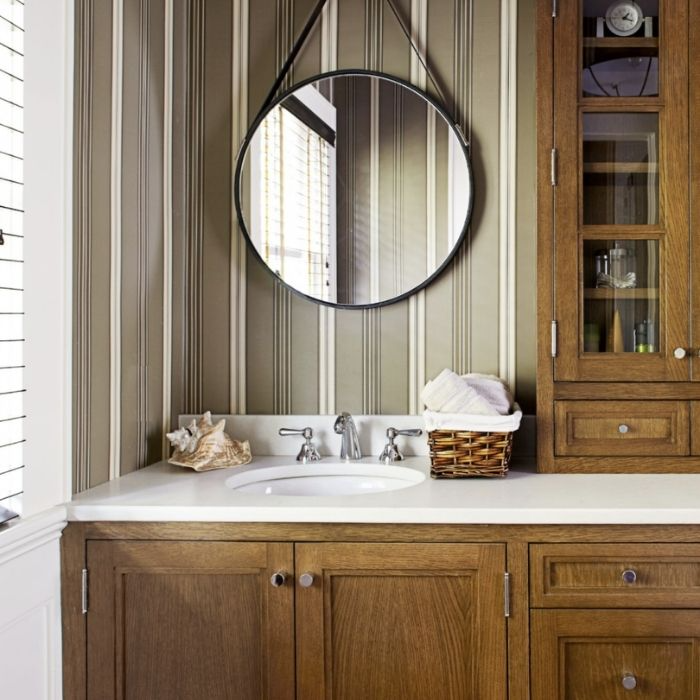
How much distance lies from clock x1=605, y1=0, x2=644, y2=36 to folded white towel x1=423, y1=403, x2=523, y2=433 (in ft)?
3.21

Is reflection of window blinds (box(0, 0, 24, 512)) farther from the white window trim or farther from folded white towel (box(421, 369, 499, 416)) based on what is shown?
folded white towel (box(421, 369, 499, 416))

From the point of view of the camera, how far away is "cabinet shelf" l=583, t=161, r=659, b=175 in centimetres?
173

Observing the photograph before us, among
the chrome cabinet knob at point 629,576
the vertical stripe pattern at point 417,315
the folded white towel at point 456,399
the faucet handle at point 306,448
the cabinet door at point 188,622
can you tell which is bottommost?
the cabinet door at point 188,622

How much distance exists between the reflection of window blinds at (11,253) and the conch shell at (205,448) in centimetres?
48

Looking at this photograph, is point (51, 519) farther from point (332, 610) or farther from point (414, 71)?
point (414, 71)

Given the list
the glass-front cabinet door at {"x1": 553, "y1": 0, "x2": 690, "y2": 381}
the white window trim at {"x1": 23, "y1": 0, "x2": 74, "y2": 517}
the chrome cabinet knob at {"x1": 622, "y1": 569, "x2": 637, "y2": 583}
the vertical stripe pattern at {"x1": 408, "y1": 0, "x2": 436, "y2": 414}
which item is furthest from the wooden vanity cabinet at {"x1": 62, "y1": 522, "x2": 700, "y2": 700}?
the vertical stripe pattern at {"x1": 408, "y1": 0, "x2": 436, "y2": 414}

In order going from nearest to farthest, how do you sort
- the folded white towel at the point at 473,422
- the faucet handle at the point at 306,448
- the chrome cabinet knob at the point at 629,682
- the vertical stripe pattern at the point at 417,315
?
the chrome cabinet knob at the point at 629,682 → the folded white towel at the point at 473,422 → the faucet handle at the point at 306,448 → the vertical stripe pattern at the point at 417,315

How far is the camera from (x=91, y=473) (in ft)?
5.23

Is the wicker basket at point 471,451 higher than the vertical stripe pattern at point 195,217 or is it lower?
lower

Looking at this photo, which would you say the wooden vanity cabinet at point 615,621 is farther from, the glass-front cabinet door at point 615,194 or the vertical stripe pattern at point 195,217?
the vertical stripe pattern at point 195,217

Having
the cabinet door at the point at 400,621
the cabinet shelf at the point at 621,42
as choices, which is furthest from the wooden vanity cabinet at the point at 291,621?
the cabinet shelf at the point at 621,42

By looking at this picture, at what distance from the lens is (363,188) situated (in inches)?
79.0

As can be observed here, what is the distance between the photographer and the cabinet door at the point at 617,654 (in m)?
1.38

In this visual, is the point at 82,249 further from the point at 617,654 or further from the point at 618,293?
the point at 617,654
